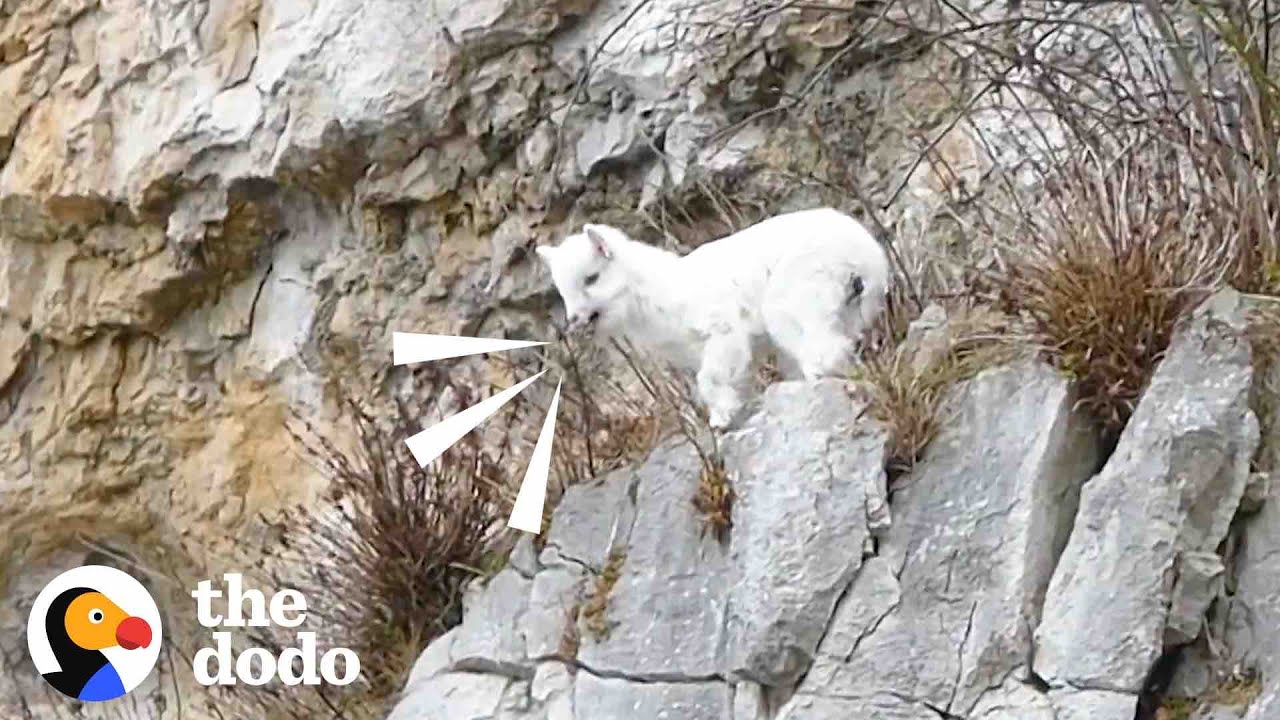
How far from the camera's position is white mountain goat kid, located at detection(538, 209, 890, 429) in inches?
144

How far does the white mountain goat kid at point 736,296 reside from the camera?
3.66 meters

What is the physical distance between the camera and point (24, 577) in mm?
6406

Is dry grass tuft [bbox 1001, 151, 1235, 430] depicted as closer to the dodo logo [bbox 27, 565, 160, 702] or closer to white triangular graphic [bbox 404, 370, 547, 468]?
white triangular graphic [bbox 404, 370, 547, 468]

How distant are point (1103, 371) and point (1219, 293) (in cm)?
24

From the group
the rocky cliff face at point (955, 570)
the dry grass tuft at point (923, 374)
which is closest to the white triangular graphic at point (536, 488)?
the rocky cliff face at point (955, 570)

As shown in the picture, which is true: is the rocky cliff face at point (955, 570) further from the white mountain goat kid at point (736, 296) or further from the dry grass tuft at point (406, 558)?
the dry grass tuft at point (406, 558)

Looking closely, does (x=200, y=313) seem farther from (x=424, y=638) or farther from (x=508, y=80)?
(x=424, y=638)

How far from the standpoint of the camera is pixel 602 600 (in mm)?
3799

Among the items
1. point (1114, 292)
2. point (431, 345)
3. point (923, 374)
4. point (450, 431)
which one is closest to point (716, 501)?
point (923, 374)

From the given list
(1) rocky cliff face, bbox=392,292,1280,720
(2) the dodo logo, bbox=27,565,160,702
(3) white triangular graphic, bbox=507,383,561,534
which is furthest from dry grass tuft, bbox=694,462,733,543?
(2) the dodo logo, bbox=27,565,160,702

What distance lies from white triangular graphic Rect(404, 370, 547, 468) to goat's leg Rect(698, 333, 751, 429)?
3.19ft

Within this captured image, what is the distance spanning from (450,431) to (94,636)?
981 mm

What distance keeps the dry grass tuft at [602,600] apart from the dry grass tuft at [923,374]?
0.60 m

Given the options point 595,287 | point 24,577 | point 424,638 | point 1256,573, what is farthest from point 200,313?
point 1256,573
